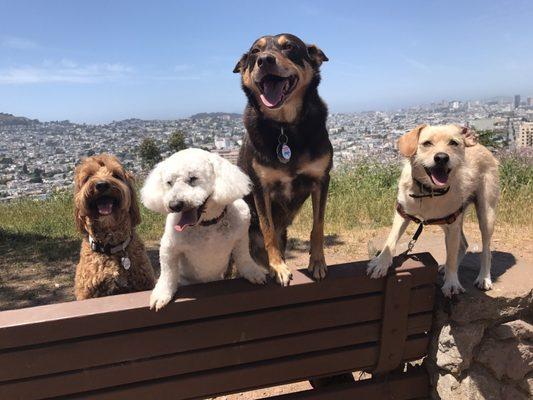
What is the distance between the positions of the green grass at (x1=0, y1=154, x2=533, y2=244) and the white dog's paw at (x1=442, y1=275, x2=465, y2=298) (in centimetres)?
383

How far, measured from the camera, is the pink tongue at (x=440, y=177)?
2412mm

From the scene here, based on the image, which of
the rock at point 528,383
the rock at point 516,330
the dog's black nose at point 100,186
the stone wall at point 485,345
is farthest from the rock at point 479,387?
the dog's black nose at point 100,186

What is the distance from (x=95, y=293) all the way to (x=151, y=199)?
1037mm

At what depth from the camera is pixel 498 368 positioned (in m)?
2.34

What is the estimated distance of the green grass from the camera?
6.40 metres

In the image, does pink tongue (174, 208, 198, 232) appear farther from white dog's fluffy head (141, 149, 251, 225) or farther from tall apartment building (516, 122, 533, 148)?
tall apartment building (516, 122, 533, 148)

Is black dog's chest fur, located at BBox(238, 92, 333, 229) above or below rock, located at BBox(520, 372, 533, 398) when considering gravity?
above

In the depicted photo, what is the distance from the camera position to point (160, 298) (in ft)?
6.20

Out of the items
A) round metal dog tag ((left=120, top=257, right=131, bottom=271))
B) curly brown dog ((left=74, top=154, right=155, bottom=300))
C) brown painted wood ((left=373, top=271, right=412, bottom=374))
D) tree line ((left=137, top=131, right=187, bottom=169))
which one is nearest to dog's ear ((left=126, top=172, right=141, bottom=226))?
curly brown dog ((left=74, top=154, right=155, bottom=300))

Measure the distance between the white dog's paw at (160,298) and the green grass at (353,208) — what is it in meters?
4.56

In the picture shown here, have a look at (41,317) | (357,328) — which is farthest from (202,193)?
(357,328)

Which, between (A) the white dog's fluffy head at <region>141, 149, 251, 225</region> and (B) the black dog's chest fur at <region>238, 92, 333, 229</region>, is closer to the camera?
(A) the white dog's fluffy head at <region>141, 149, 251, 225</region>

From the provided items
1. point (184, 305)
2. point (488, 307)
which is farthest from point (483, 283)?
point (184, 305)

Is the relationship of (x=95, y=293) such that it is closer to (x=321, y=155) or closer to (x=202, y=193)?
(x=202, y=193)
